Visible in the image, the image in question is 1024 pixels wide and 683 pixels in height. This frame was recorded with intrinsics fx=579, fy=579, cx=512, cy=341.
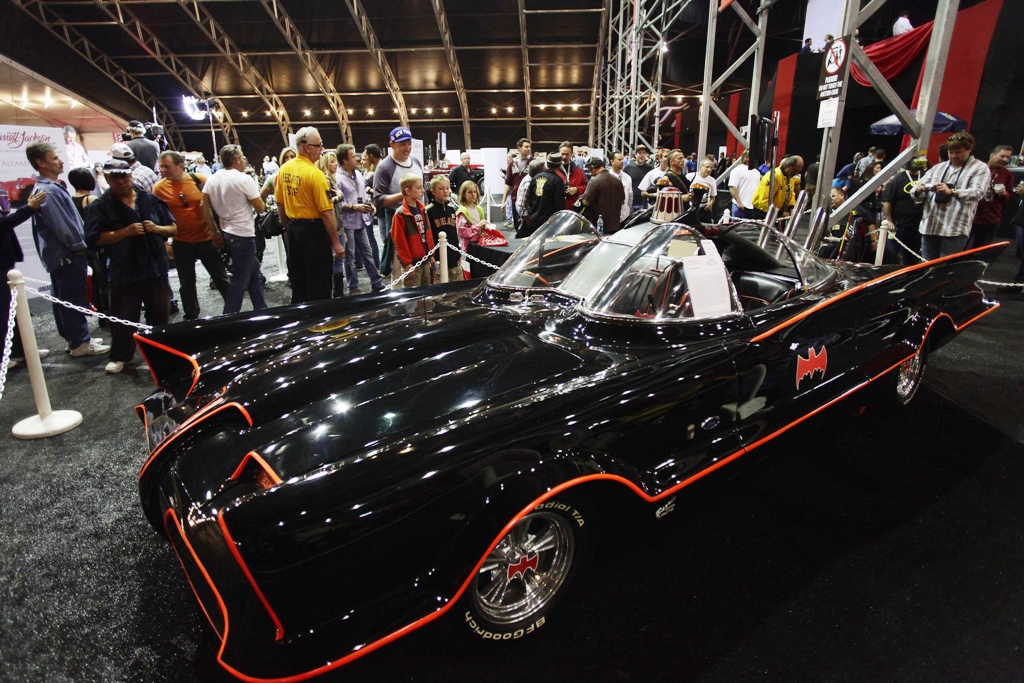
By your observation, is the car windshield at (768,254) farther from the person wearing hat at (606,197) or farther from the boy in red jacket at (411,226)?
the person wearing hat at (606,197)

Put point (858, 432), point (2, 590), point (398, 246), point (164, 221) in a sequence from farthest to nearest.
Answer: point (398, 246) < point (164, 221) < point (858, 432) < point (2, 590)

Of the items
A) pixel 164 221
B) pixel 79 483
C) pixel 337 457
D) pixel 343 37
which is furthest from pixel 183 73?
pixel 337 457

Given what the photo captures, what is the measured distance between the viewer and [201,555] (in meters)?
1.58

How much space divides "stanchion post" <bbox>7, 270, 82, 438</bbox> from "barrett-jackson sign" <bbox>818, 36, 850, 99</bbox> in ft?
22.1

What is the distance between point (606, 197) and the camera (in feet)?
23.5

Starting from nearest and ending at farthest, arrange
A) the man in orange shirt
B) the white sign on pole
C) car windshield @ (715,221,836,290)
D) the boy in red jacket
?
car windshield @ (715,221,836,290) → the man in orange shirt → the boy in red jacket → the white sign on pole

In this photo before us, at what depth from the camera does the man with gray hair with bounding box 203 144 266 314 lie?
516cm

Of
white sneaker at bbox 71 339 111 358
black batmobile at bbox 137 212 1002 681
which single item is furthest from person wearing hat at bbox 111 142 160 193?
black batmobile at bbox 137 212 1002 681

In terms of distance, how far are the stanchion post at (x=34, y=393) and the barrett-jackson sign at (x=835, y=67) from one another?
6748 mm

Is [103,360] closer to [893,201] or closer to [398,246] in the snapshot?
[398,246]

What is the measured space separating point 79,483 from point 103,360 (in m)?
2.33

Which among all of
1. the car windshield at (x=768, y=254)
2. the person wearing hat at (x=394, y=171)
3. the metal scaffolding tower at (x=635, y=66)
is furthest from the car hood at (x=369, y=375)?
the metal scaffolding tower at (x=635, y=66)

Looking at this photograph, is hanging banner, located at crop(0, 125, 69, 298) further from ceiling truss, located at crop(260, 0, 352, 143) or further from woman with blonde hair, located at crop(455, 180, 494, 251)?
ceiling truss, located at crop(260, 0, 352, 143)

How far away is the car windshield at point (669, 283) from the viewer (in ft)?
8.42
